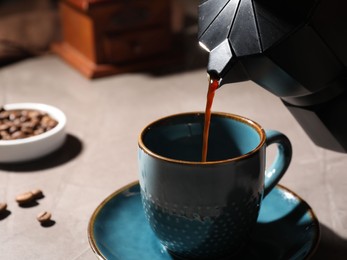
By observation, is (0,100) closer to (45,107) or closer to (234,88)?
(45,107)

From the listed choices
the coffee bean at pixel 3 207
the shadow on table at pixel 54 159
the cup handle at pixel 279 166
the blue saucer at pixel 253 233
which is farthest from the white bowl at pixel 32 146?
the cup handle at pixel 279 166

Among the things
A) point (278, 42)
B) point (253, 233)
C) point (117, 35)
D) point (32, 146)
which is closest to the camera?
point (278, 42)

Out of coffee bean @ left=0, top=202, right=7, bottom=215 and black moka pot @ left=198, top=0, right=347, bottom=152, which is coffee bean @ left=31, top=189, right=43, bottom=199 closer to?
coffee bean @ left=0, top=202, right=7, bottom=215

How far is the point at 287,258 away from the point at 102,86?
63 centimetres

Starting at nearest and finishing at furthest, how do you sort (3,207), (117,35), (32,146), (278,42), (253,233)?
1. (278,42)
2. (253,233)
3. (3,207)
4. (32,146)
5. (117,35)

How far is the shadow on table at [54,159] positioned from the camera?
0.75 m

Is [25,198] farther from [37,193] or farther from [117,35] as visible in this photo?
[117,35]

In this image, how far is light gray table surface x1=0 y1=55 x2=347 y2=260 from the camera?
596 millimetres

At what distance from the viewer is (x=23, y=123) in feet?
2.65

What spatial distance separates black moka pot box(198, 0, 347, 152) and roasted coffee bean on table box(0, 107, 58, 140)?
0.39m

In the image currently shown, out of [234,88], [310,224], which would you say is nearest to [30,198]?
[310,224]

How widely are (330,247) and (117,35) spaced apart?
0.66 m

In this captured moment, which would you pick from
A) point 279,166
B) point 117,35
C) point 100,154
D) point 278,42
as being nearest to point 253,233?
point 279,166

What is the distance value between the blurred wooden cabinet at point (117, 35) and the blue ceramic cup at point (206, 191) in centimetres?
58
